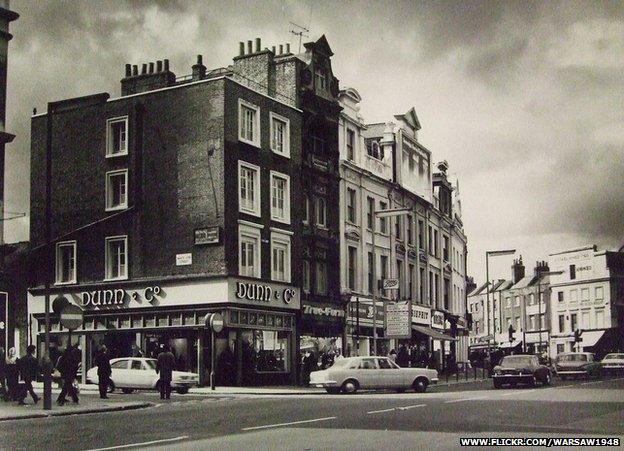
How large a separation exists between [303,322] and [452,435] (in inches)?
1266

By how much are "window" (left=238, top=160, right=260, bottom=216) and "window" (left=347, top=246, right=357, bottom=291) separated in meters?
9.74

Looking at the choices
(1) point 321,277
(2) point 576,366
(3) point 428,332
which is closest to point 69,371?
(1) point 321,277

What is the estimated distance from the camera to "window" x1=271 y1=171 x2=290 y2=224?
46.7 meters

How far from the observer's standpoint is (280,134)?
157ft

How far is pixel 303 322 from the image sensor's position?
48094 millimetres

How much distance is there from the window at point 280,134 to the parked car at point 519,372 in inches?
606

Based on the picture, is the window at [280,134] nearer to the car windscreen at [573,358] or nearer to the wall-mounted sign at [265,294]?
the wall-mounted sign at [265,294]

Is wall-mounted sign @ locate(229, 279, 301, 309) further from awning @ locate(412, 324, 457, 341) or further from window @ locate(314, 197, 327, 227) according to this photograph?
awning @ locate(412, 324, 457, 341)

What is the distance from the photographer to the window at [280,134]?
1855 inches

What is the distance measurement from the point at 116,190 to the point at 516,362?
2067cm

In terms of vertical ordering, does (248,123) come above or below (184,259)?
above

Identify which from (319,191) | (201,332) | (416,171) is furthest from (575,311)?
(201,332)

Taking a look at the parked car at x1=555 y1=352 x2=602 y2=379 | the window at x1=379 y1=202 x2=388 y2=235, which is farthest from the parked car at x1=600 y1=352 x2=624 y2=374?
the window at x1=379 y1=202 x2=388 y2=235

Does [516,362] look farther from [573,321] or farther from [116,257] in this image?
[573,321]
